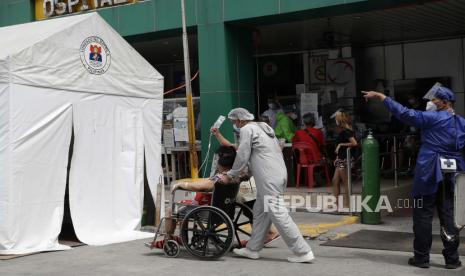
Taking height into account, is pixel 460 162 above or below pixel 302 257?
above

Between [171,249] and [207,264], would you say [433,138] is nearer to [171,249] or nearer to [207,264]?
[207,264]

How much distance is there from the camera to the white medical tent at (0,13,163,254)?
8203mm

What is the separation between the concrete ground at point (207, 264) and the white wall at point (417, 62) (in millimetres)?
9291

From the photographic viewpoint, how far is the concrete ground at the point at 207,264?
7066 mm

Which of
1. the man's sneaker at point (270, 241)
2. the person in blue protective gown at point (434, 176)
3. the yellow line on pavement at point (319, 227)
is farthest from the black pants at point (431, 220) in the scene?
the yellow line on pavement at point (319, 227)

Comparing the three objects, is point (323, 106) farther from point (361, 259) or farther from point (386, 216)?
point (361, 259)

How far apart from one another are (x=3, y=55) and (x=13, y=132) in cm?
95

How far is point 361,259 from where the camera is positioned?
761 cm

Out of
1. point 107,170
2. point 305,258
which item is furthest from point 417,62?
point 305,258

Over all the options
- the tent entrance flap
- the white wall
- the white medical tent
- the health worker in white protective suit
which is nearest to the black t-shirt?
the white medical tent

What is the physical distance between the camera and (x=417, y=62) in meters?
16.9

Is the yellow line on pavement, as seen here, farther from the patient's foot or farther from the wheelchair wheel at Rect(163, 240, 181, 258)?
the wheelchair wheel at Rect(163, 240, 181, 258)

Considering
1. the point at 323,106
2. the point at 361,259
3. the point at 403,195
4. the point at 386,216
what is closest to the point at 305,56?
the point at 323,106

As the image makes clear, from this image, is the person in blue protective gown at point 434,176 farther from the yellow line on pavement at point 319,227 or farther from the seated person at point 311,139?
the seated person at point 311,139
